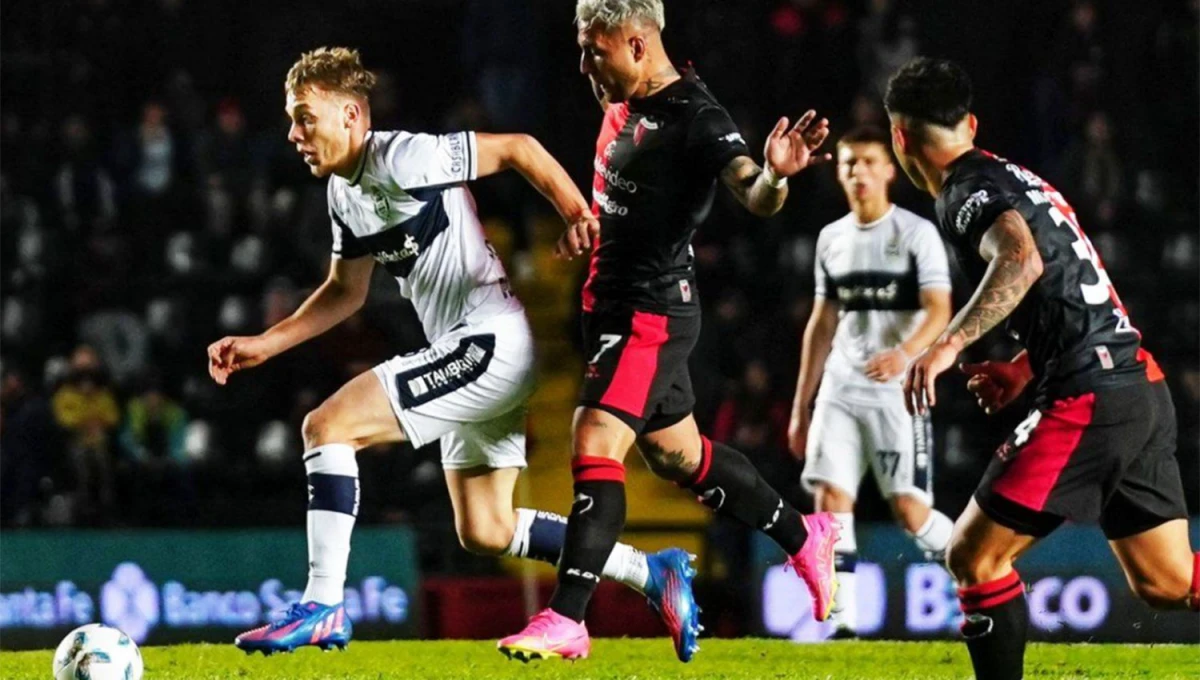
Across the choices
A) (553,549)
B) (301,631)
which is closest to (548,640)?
(301,631)

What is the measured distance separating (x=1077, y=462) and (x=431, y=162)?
257 centimetres

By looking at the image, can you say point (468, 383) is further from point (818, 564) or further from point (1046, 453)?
point (1046, 453)

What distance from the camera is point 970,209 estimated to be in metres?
6.00

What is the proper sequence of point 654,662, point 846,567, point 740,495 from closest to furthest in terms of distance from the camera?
point 740,495 → point 654,662 → point 846,567

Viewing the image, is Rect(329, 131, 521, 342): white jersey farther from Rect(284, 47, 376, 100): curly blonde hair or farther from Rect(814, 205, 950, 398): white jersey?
Rect(814, 205, 950, 398): white jersey

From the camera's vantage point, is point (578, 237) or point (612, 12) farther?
point (612, 12)

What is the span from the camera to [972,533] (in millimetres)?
6016

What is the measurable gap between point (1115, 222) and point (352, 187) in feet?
29.8

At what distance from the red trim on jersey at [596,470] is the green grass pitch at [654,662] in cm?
105

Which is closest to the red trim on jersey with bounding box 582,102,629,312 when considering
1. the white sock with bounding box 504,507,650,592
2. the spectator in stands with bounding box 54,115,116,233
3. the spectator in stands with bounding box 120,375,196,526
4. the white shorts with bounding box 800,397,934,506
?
the white sock with bounding box 504,507,650,592

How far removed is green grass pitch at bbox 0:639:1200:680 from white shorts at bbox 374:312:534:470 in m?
1.01

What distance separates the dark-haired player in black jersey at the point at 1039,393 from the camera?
19.4ft

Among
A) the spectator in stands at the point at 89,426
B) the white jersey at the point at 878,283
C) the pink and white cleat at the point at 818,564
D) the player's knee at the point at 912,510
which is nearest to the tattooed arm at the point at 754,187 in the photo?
the pink and white cleat at the point at 818,564

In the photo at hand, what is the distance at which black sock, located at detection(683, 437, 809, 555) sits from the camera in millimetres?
7449
